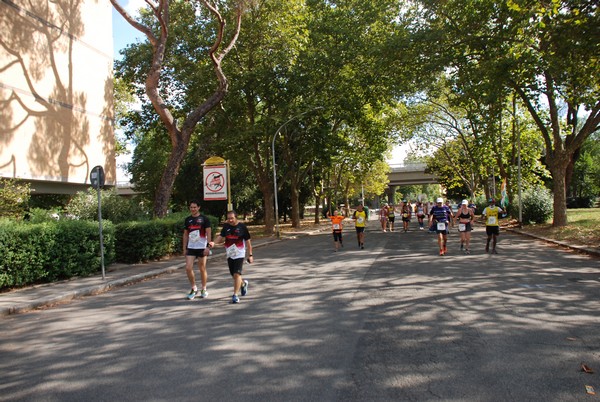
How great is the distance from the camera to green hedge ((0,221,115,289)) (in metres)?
9.82

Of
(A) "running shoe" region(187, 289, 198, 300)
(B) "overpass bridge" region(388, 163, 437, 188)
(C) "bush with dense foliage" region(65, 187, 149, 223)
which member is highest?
(B) "overpass bridge" region(388, 163, 437, 188)

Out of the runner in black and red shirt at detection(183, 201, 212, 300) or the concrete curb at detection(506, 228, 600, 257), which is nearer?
the runner in black and red shirt at detection(183, 201, 212, 300)

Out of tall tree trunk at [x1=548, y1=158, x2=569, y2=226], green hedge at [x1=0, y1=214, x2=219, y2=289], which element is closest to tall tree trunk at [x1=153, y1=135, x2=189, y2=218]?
green hedge at [x1=0, y1=214, x2=219, y2=289]

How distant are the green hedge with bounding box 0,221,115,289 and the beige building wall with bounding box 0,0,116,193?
6804 millimetres

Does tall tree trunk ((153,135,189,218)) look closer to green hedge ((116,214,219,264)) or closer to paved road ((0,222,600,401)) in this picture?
green hedge ((116,214,219,264))

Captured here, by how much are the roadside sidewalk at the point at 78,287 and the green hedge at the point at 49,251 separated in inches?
10.0

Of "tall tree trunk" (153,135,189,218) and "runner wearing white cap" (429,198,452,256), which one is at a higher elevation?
"tall tree trunk" (153,135,189,218)

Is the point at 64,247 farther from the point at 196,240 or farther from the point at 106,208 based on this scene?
the point at 106,208

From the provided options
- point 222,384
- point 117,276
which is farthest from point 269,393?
point 117,276

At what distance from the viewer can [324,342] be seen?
17.8ft

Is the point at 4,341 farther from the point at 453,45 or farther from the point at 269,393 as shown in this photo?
the point at 453,45

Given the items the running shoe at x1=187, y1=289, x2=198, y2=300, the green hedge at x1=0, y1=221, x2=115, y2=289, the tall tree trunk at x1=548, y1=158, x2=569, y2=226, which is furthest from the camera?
the tall tree trunk at x1=548, y1=158, x2=569, y2=226

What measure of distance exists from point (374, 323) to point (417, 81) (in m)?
17.0

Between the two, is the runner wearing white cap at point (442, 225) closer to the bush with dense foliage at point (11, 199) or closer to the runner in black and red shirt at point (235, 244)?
the runner in black and red shirt at point (235, 244)
